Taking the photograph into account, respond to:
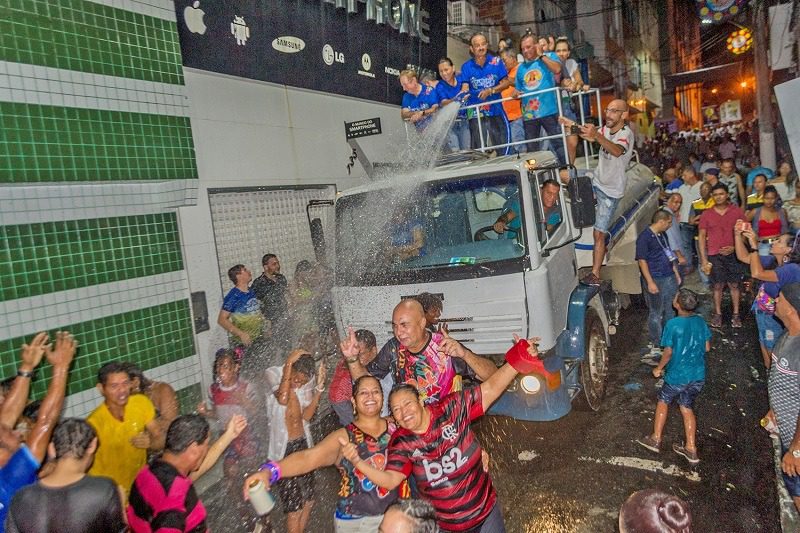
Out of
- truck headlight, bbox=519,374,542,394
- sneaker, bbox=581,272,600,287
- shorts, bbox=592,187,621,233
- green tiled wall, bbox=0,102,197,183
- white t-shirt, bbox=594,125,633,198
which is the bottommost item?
truck headlight, bbox=519,374,542,394

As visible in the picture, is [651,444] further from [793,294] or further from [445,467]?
[445,467]

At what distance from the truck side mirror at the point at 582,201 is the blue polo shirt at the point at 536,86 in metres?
2.19

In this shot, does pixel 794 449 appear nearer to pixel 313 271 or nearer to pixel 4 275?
pixel 313 271

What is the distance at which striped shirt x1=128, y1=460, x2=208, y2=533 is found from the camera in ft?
9.26

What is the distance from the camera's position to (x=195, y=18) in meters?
7.38

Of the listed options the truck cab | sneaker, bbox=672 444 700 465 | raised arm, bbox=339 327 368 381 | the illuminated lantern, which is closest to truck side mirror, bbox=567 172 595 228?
the truck cab

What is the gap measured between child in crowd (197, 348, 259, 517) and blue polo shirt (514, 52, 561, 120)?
4.79 meters

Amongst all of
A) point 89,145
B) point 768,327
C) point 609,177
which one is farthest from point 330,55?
point 768,327

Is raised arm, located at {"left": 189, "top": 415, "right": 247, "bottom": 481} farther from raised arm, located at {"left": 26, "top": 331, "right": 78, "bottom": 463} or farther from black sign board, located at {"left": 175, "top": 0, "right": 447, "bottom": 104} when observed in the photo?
black sign board, located at {"left": 175, "top": 0, "right": 447, "bottom": 104}

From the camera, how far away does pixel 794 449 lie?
3250 mm

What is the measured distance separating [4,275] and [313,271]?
3158 mm

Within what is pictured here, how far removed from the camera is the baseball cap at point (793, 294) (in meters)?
3.39

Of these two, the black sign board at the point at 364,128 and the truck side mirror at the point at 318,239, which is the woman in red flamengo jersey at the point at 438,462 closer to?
the truck side mirror at the point at 318,239

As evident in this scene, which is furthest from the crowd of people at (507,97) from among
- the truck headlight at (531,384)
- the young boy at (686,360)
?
the truck headlight at (531,384)
